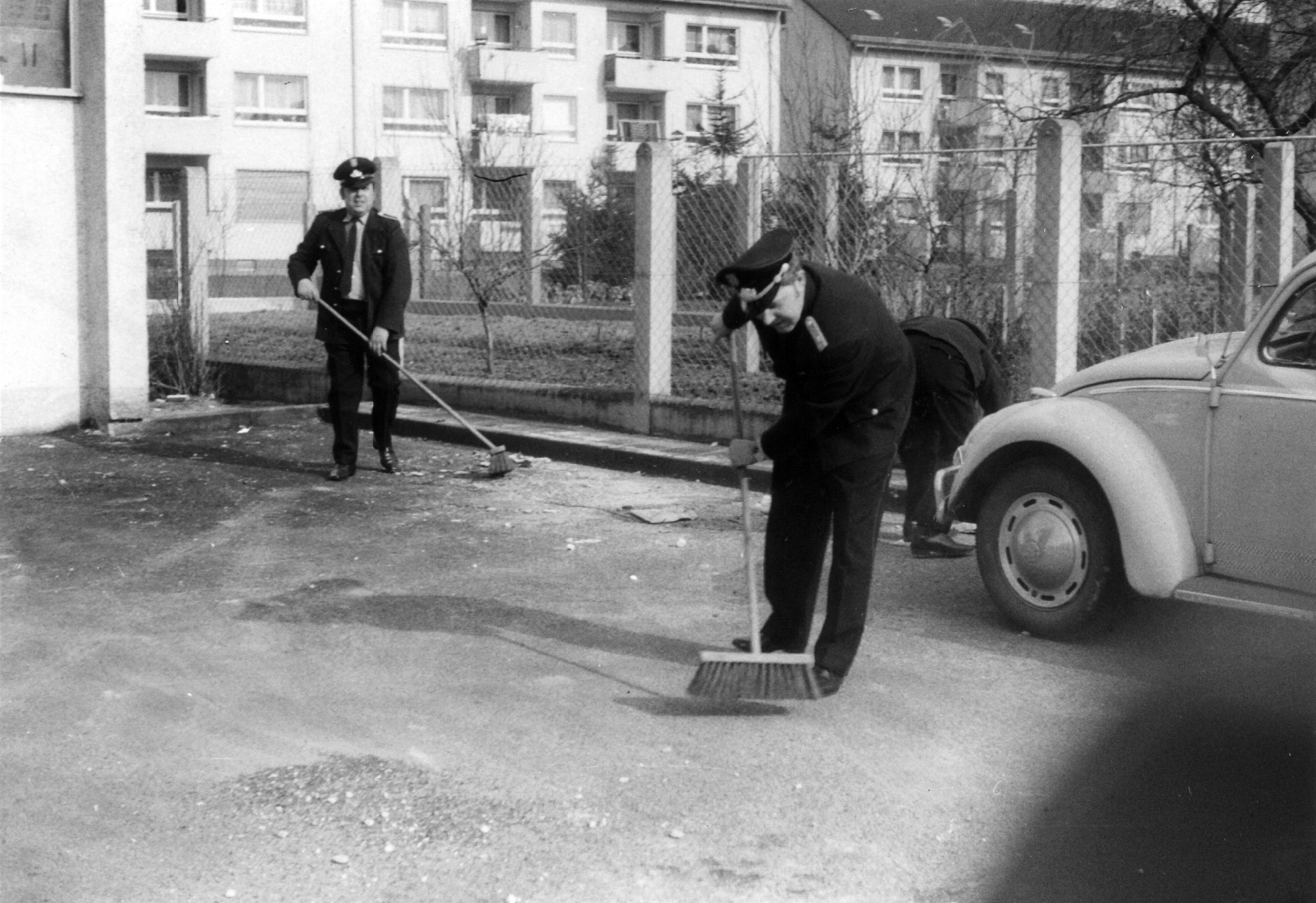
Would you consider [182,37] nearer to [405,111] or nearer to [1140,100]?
[405,111]

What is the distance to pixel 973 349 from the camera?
27.1ft

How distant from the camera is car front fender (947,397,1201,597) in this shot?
20.9 feet

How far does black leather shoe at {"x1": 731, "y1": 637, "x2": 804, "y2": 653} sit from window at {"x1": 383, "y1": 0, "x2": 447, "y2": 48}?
3802 cm

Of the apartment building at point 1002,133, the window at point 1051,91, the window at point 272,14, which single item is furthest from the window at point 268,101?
the window at point 1051,91

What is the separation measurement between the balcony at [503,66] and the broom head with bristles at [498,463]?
44.4 meters

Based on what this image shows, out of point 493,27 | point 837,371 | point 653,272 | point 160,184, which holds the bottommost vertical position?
point 837,371

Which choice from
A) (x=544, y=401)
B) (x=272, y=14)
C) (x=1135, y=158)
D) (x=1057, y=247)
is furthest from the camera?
(x=272, y=14)

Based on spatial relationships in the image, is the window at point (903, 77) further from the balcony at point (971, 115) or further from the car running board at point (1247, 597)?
the car running board at point (1247, 597)

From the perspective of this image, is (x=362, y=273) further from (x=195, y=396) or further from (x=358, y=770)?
(x=358, y=770)

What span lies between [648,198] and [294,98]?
38007 millimetres

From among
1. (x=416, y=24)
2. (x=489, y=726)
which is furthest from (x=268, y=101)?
(x=489, y=726)

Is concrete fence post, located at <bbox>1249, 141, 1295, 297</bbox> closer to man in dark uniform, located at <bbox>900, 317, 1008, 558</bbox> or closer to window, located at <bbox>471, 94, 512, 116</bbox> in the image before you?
man in dark uniform, located at <bbox>900, 317, 1008, 558</bbox>

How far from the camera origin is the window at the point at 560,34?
57.7 m

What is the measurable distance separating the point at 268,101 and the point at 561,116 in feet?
41.1
